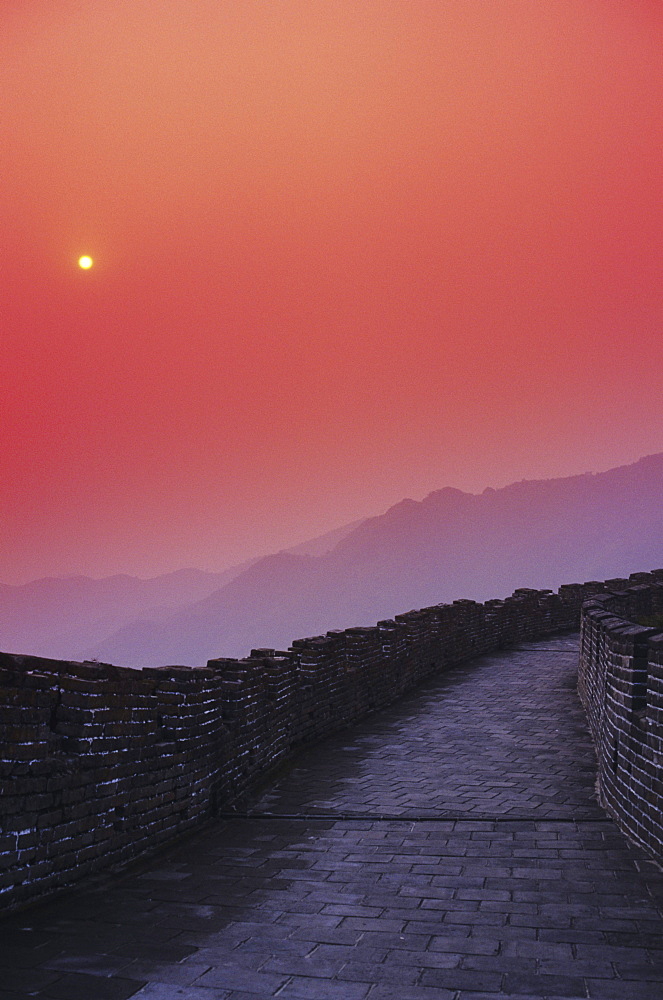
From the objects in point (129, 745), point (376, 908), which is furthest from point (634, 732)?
point (129, 745)

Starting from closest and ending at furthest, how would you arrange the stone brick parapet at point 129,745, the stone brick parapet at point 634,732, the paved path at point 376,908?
the paved path at point 376,908
the stone brick parapet at point 129,745
the stone brick parapet at point 634,732

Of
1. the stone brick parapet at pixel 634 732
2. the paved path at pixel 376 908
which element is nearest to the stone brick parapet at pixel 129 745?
the stone brick parapet at pixel 634 732

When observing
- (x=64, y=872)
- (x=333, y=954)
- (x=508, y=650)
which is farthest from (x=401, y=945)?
(x=508, y=650)

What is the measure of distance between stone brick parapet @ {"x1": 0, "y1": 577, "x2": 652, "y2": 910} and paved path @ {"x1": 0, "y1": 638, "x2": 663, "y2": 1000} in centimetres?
25

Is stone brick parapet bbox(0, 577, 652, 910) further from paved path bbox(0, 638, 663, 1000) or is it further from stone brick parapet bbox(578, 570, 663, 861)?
paved path bbox(0, 638, 663, 1000)

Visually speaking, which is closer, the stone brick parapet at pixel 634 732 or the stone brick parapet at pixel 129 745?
the stone brick parapet at pixel 129 745

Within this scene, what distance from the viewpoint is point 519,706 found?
12.8 metres

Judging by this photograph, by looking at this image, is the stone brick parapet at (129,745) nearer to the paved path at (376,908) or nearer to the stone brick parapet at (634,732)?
the stone brick parapet at (634,732)

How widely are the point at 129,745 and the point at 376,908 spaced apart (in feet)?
6.56

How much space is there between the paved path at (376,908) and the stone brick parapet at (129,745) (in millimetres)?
248

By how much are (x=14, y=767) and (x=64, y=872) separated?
2.45 ft

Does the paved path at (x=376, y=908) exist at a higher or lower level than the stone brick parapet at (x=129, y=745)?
lower

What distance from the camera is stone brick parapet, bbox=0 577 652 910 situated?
484cm

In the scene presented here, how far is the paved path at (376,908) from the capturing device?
3861 millimetres
